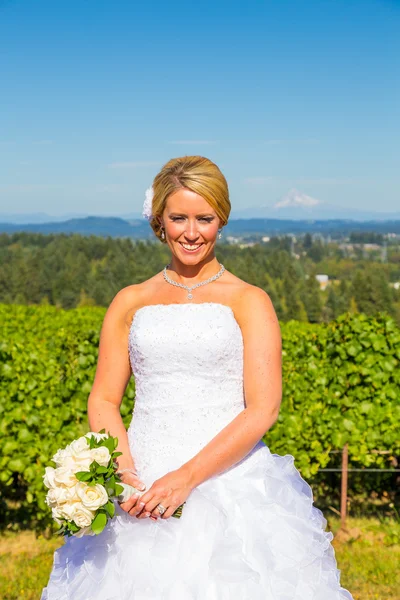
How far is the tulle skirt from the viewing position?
2.79 meters

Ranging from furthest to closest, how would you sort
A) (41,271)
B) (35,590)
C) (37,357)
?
(41,271)
(37,357)
(35,590)

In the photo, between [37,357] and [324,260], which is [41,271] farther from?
[324,260]

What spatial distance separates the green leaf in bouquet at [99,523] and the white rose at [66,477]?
16cm

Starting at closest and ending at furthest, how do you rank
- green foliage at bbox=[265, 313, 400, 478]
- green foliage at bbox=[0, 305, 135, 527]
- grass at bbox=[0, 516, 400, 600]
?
grass at bbox=[0, 516, 400, 600], green foliage at bbox=[0, 305, 135, 527], green foliage at bbox=[265, 313, 400, 478]

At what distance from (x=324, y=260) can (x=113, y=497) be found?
147m

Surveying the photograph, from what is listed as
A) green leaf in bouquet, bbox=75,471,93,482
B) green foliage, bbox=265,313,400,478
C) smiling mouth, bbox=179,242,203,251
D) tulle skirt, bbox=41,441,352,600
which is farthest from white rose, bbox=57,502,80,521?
green foliage, bbox=265,313,400,478

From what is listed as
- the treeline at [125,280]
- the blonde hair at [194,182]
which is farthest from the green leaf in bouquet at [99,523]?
the treeline at [125,280]

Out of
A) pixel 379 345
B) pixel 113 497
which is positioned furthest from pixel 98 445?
pixel 379 345

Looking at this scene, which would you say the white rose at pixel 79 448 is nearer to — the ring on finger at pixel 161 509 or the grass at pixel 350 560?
A: the ring on finger at pixel 161 509

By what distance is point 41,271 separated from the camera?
77938 mm

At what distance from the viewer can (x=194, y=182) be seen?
303cm

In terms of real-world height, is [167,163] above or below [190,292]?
above

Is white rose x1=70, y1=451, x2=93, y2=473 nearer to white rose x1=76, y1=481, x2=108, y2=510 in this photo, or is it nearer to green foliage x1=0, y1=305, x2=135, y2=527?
white rose x1=76, y1=481, x2=108, y2=510

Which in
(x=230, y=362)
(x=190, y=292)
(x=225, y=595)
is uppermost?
(x=190, y=292)
